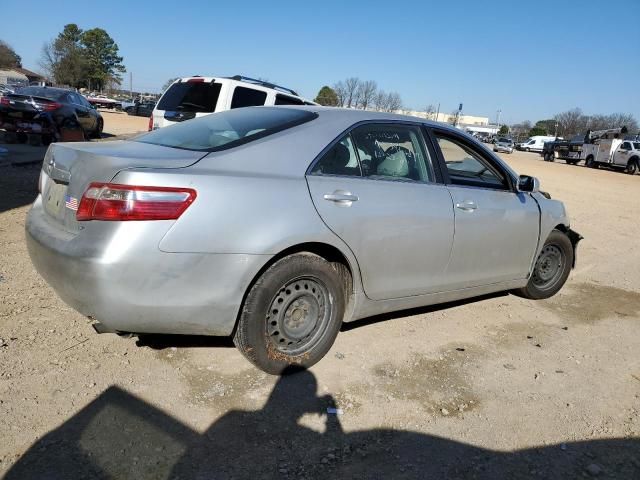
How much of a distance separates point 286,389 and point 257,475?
2.58ft

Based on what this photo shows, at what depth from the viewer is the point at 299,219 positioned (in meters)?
3.14

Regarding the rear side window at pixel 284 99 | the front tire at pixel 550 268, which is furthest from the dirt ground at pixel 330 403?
the rear side window at pixel 284 99

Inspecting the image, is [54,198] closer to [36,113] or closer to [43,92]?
[36,113]

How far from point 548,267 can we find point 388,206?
2549 millimetres

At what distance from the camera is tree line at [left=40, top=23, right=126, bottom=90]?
2968 inches

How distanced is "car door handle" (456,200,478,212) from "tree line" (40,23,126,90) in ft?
270

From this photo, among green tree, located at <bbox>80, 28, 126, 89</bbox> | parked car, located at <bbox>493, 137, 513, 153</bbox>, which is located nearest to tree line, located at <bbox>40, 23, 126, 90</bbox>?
green tree, located at <bbox>80, 28, 126, 89</bbox>

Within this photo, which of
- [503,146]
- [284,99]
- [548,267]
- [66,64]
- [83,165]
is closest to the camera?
[83,165]

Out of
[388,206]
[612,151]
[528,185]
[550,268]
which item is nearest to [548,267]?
[550,268]

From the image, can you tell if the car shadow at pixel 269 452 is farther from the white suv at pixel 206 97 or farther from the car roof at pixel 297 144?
the white suv at pixel 206 97

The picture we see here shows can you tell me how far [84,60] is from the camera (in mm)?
77625

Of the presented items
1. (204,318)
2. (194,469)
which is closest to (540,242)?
(204,318)

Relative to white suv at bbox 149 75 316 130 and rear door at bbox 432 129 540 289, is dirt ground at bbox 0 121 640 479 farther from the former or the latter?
white suv at bbox 149 75 316 130

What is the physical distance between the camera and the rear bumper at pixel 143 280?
2703 mm
